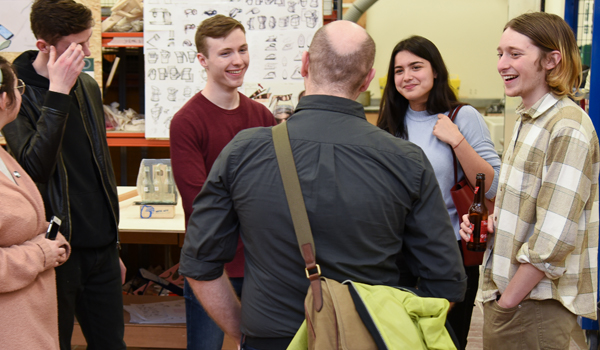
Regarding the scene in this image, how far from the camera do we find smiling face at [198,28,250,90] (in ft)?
7.04

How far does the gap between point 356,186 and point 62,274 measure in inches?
51.2

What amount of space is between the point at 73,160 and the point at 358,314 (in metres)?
1.39

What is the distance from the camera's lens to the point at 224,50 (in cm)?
219

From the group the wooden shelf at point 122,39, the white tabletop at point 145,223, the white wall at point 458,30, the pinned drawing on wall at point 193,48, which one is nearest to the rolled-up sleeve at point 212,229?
the white tabletop at point 145,223

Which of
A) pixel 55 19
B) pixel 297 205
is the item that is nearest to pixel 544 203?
pixel 297 205

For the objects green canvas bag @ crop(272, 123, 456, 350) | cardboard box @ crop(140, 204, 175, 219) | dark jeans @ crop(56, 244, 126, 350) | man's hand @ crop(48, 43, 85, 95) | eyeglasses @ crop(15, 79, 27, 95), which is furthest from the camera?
cardboard box @ crop(140, 204, 175, 219)

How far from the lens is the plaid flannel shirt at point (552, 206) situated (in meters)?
1.53

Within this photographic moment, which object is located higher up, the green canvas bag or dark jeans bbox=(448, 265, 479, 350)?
the green canvas bag

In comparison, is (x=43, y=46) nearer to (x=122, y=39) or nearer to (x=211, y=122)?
(x=211, y=122)

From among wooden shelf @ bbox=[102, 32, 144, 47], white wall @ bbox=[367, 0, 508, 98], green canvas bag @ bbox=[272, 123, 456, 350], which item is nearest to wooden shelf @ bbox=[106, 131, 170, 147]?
wooden shelf @ bbox=[102, 32, 144, 47]

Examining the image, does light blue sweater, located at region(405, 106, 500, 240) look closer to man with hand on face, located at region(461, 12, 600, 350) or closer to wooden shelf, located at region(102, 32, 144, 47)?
man with hand on face, located at region(461, 12, 600, 350)

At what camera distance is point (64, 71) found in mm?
1872

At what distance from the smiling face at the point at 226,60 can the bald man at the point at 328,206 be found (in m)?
0.85

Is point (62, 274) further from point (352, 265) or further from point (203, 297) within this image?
point (352, 265)
